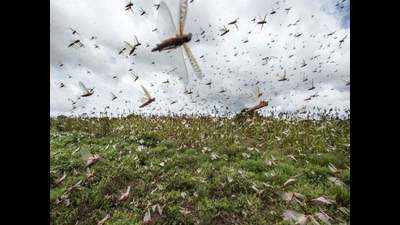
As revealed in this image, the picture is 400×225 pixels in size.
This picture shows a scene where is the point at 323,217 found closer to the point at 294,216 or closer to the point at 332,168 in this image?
the point at 294,216

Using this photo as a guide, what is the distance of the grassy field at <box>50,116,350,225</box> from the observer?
5.94 meters

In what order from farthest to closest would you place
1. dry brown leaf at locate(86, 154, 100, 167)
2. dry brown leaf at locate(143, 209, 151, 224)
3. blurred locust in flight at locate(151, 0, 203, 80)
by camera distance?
dry brown leaf at locate(86, 154, 100, 167), dry brown leaf at locate(143, 209, 151, 224), blurred locust in flight at locate(151, 0, 203, 80)

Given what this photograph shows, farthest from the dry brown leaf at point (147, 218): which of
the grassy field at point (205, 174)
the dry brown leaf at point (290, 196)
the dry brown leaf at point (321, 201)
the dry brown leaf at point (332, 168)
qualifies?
the dry brown leaf at point (332, 168)

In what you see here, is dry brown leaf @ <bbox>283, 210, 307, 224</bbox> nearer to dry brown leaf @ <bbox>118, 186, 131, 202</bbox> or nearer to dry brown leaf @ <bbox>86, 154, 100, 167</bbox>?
dry brown leaf @ <bbox>118, 186, 131, 202</bbox>

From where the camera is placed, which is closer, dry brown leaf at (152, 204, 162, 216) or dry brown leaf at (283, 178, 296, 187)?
dry brown leaf at (152, 204, 162, 216)

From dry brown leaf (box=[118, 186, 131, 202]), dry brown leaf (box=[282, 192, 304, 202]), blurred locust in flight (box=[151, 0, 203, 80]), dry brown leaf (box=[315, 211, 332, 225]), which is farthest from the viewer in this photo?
dry brown leaf (box=[118, 186, 131, 202])

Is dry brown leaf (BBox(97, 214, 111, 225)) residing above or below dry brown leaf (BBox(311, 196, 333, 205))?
above

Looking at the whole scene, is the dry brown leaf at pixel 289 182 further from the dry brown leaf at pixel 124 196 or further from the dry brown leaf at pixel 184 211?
the dry brown leaf at pixel 124 196

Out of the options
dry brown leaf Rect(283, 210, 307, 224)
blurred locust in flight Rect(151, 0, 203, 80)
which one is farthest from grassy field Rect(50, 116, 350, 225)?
blurred locust in flight Rect(151, 0, 203, 80)

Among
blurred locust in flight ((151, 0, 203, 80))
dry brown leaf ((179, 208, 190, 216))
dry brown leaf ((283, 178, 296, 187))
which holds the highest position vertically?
blurred locust in flight ((151, 0, 203, 80))

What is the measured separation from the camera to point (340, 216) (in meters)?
5.62

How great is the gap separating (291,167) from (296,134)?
9.29 feet
